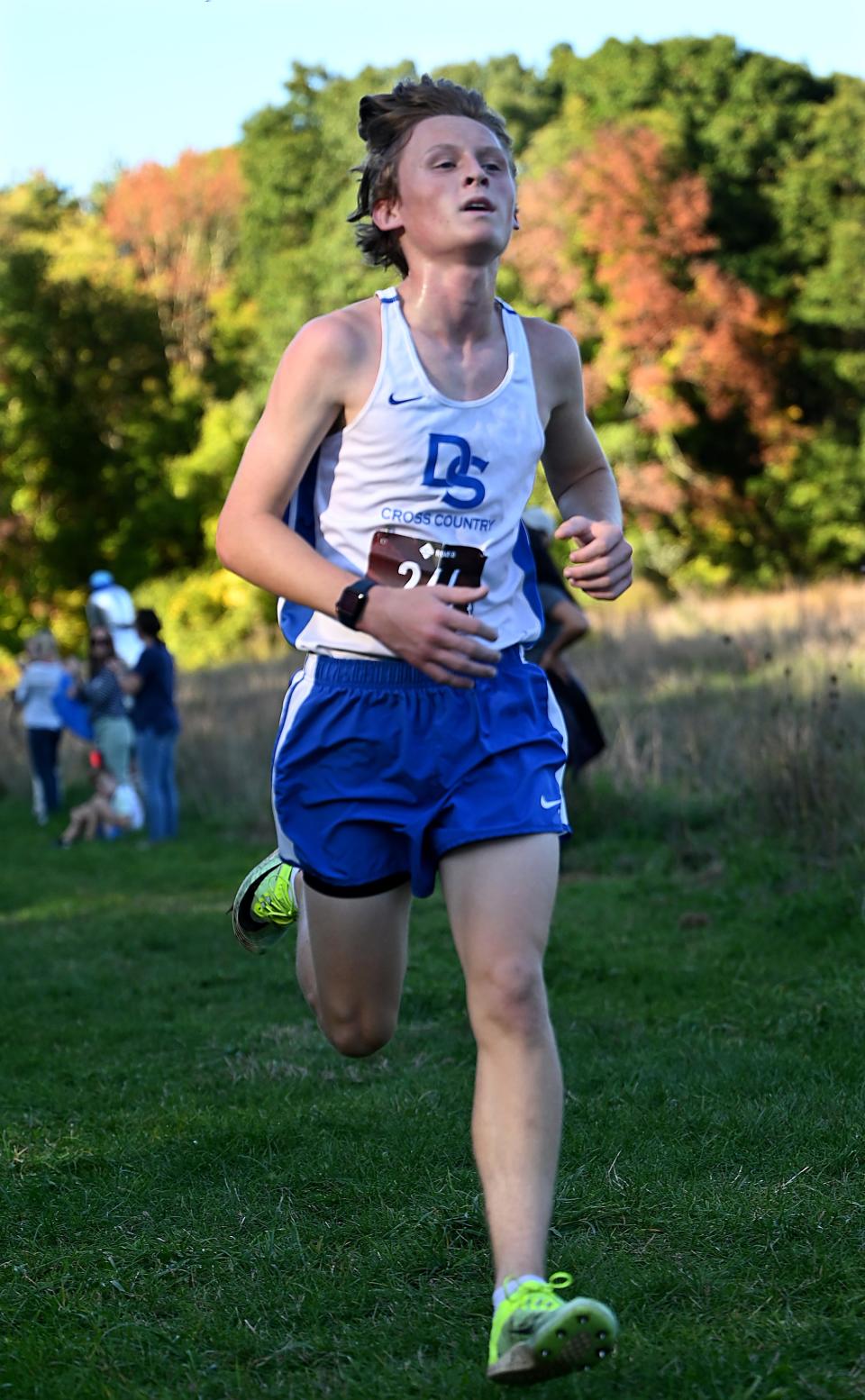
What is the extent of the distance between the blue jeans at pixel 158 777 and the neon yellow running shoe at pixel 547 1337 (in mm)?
12091

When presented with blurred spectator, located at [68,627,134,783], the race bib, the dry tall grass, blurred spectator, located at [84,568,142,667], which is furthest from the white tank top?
blurred spectator, located at [84,568,142,667]

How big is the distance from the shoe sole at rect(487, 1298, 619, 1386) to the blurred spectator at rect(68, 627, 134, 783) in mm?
13227

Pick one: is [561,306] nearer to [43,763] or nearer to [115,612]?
[115,612]

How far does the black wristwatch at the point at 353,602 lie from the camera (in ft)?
10.8

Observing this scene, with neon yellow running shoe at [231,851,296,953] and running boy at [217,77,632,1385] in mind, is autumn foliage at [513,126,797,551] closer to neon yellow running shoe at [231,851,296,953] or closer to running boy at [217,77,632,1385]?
neon yellow running shoe at [231,851,296,953]

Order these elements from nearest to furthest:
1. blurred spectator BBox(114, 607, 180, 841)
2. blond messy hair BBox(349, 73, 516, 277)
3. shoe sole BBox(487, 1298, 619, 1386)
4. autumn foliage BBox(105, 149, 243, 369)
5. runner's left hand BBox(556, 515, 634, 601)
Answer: shoe sole BBox(487, 1298, 619, 1386), runner's left hand BBox(556, 515, 634, 601), blond messy hair BBox(349, 73, 516, 277), blurred spectator BBox(114, 607, 180, 841), autumn foliage BBox(105, 149, 243, 369)

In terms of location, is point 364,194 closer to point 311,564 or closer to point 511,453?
Answer: point 511,453

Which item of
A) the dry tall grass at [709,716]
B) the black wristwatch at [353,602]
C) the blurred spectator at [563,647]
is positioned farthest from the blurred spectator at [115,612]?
the black wristwatch at [353,602]

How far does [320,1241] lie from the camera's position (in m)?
4.15

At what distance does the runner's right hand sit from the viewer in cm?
317

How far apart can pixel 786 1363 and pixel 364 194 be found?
8.19 ft

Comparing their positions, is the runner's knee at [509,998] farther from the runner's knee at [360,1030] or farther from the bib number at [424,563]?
the bib number at [424,563]

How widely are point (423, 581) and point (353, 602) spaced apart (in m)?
0.23

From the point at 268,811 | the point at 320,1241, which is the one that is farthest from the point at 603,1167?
the point at 268,811
